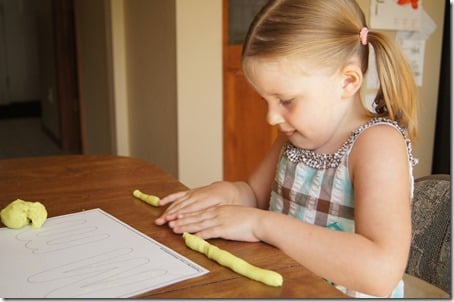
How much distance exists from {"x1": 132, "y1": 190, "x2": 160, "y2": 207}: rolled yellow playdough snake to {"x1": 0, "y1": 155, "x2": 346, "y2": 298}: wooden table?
12 millimetres

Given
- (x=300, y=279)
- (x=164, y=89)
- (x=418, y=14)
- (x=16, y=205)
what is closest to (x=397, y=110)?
(x=300, y=279)

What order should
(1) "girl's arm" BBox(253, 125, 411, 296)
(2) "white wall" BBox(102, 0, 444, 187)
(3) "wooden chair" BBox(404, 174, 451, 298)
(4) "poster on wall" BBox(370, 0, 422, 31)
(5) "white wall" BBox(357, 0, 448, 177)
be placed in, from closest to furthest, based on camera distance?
(1) "girl's arm" BBox(253, 125, 411, 296) → (3) "wooden chair" BBox(404, 174, 451, 298) → (2) "white wall" BBox(102, 0, 444, 187) → (4) "poster on wall" BBox(370, 0, 422, 31) → (5) "white wall" BBox(357, 0, 448, 177)

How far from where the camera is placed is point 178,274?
0.57 m

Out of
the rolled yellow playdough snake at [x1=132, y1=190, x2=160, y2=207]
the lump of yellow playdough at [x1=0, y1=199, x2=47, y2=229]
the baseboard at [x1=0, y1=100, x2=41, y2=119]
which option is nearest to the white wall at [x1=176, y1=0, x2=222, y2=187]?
the rolled yellow playdough snake at [x1=132, y1=190, x2=160, y2=207]

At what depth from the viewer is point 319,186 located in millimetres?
891

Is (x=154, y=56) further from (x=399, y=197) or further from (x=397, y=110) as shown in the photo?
(x=399, y=197)

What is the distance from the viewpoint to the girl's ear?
82cm

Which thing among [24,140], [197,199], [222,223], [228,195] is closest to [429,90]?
[228,195]

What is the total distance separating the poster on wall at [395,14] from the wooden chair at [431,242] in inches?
74.0

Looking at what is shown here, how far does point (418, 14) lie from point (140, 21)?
1459 mm

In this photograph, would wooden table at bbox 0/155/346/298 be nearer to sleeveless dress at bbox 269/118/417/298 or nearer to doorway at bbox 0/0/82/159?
sleeveless dress at bbox 269/118/417/298

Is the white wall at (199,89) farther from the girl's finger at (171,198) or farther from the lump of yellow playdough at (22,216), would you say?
the lump of yellow playdough at (22,216)

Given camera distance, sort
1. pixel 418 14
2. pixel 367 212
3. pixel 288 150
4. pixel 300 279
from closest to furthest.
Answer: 1. pixel 300 279
2. pixel 367 212
3. pixel 288 150
4. pixel 418 14

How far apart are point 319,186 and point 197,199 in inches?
8.6
